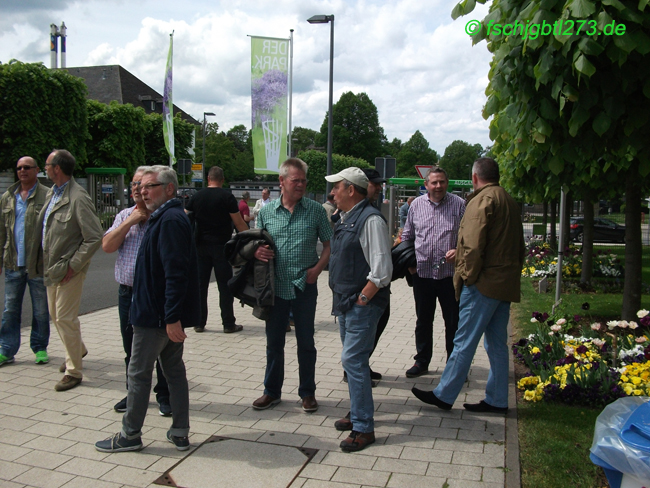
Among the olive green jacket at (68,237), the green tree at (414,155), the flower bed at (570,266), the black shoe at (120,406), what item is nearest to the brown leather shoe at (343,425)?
the black shoe at (120,406)

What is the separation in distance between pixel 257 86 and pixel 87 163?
68.0 feet

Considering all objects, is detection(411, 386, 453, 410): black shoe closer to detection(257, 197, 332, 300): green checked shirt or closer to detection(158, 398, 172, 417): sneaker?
detection(257, 197, 332, 300): green checked shirt

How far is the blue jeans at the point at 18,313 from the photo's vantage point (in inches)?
227

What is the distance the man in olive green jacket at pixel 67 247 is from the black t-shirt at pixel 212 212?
6.59 ft

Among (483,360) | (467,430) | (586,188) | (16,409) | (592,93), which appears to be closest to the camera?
(592,93)

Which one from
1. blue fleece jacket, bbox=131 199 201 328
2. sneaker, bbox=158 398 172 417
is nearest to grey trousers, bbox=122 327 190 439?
blue fleece jacket, bbox=131 199 201 328

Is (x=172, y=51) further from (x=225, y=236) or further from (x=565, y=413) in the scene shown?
(x=565, y=413)

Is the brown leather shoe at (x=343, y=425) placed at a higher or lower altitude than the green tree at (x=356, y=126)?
lower

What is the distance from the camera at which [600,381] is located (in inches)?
186

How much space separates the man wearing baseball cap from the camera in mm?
3977

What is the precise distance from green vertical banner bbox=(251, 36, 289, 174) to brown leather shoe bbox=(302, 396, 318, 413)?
10102mm

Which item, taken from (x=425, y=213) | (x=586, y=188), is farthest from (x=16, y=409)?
(x=586, y=188)

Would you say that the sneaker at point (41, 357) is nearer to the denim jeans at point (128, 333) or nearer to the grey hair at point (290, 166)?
the denim jeans at point (128, 333)

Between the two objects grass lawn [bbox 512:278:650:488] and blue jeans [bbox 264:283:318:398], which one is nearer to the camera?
grass lawn [bbox 512:278:650:488]
